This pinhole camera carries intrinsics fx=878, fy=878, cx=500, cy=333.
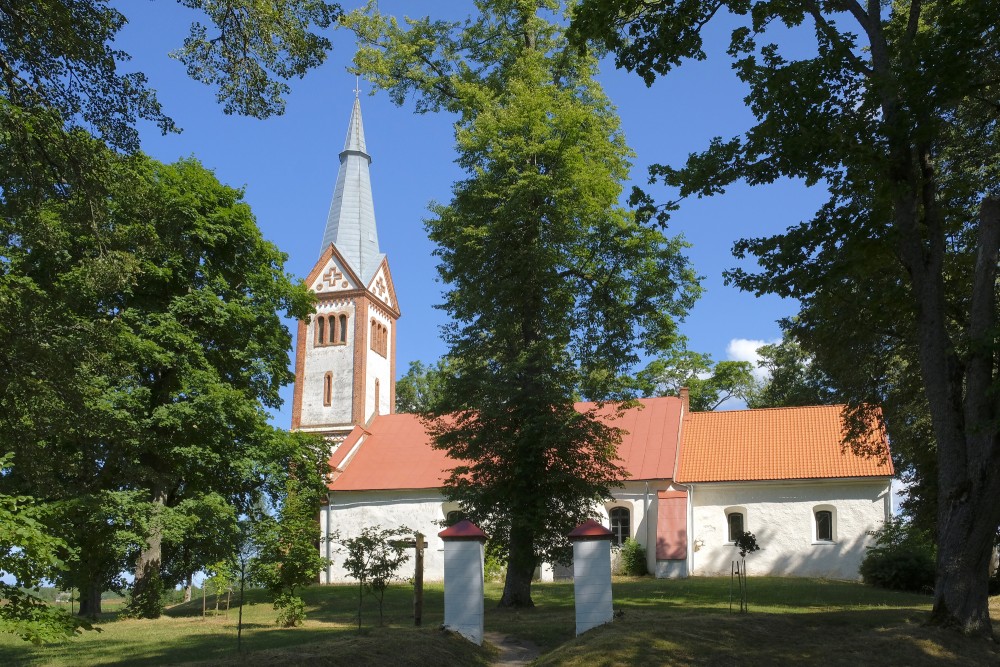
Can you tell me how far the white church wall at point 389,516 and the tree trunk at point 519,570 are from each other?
13566 mm

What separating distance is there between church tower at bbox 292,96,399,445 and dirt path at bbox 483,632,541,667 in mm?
27522

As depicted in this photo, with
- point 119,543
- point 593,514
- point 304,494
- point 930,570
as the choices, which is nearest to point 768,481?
point 930,570

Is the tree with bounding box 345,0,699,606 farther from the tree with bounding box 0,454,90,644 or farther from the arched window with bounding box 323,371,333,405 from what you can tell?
the arched window with bounding box 323,371,333,405

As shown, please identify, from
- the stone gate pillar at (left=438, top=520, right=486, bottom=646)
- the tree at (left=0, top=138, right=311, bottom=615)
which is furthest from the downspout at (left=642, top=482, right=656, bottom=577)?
the stone gate pillar at (left=438, top=520, right=486, bottom=646)

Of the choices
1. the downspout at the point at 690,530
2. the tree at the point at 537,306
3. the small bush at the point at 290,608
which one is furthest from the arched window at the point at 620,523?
the small bush at the point at 290,608

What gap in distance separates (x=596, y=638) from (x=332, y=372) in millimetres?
33851

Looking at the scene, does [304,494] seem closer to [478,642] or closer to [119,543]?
[119,543]

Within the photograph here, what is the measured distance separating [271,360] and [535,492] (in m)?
8.04

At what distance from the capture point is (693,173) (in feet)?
41.1

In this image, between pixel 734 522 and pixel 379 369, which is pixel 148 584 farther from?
pixel 379 369

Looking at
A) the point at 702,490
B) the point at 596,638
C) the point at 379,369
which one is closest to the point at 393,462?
the point at 702,490

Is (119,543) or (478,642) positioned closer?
(478,642)

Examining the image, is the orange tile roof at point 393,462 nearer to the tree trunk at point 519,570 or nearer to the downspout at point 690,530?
the downspout at point 690,530

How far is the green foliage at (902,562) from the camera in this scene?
72.1ft
